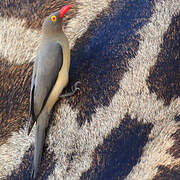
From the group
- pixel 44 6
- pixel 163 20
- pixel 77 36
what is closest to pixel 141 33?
pixel 163 20

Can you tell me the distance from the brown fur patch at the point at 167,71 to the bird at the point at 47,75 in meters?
0.22

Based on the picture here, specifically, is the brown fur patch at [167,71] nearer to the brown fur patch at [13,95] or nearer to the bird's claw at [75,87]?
the bird's claw at [75,87]

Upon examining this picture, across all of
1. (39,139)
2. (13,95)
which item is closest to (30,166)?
(39,139)

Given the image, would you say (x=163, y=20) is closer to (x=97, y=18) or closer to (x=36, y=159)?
(x=97, y=18)

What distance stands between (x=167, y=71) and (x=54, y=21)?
0.34m

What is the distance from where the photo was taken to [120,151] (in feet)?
2.99

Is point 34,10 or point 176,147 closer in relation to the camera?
point 176,147

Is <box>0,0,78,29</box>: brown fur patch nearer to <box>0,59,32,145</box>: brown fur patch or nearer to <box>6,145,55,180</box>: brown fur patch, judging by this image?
<box>0,59,32,145</box>: brown fur patch

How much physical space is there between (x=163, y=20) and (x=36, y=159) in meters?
0.52

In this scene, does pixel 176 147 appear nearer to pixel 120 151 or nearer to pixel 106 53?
pixel 120 151

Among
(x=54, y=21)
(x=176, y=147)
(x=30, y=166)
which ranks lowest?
(x=30, y=166)

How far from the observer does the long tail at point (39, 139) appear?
0.92 metres

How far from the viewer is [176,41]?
90 centimetres

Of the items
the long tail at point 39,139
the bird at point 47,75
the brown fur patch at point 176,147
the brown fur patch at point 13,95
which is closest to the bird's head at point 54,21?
the bird at point 47,75
